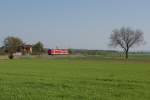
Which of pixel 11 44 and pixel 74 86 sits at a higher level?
pixel 11 44

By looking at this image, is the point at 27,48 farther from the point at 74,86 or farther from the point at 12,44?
the point at 74,86

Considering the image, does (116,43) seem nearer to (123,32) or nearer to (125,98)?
(123,32)

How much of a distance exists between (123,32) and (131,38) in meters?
3.96

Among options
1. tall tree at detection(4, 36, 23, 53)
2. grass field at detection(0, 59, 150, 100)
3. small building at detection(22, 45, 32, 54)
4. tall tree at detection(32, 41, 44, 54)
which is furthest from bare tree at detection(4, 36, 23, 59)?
grass field at detection(0, 59, 150, 100)

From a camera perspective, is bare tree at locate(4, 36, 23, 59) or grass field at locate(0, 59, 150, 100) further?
bare tree at locate(4, 36, 23, 59)

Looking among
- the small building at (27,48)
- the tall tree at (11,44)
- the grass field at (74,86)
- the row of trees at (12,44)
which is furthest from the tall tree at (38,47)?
the grass field at (74,86)

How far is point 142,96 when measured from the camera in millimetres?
15945

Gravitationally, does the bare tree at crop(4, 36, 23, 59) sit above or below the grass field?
above

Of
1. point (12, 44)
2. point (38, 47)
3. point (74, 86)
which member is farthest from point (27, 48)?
point (74, 86)

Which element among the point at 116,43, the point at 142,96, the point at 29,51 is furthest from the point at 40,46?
the point at 142,96

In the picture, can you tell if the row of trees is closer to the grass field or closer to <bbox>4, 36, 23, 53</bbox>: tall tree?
<bbox>4, 36, 23, 53</bbox>: tall tree

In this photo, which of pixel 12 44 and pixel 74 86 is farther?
pixel 12 44

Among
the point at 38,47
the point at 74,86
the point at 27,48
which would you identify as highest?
the point at 38,47

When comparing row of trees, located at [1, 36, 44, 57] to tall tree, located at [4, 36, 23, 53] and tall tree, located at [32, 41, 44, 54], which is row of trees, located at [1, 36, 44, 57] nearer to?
Result: tall tree, located at [4, 36, 23, 53]
